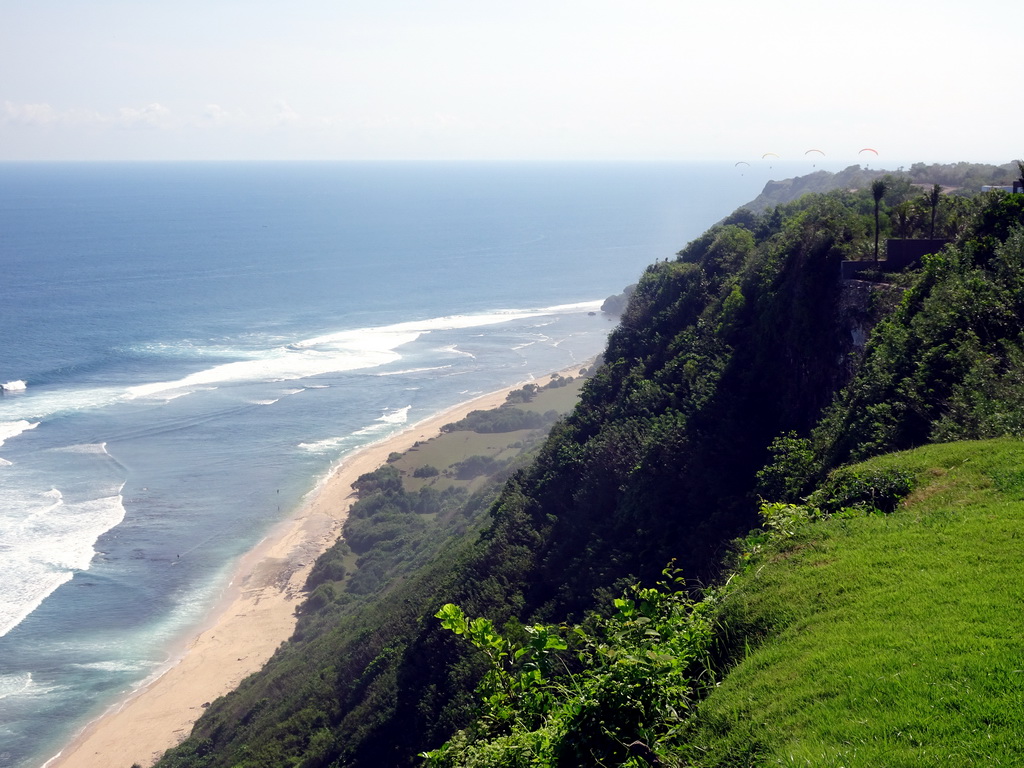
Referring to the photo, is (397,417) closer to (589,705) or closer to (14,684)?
(14,684)

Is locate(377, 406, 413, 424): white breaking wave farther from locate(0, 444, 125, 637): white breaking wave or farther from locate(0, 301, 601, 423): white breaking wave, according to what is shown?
locate(0, 444, 125, 637): white breaking wave

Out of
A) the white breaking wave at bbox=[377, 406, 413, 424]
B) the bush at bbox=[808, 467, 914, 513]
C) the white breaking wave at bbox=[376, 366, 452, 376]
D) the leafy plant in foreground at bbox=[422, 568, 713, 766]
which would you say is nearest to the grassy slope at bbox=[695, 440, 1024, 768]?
the leafy plant in foreground at bbox=[422, 568, 713, 766]

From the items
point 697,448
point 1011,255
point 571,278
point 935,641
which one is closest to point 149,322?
point 571,278

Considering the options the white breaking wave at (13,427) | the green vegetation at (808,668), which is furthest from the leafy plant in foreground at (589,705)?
the white breaking wave at (13,427)

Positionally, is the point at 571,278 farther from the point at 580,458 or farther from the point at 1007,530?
the point at 1007,530

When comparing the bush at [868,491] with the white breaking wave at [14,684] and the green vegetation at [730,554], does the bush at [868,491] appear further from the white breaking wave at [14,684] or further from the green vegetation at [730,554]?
the white breaking wave at [14,684]
